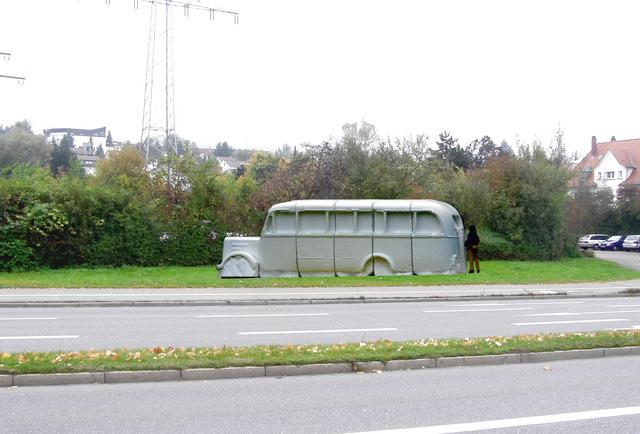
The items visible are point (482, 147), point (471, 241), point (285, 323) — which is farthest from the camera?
point (482, 147)

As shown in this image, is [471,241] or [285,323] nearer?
[285,323]

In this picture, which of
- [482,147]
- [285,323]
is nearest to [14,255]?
[285,323]

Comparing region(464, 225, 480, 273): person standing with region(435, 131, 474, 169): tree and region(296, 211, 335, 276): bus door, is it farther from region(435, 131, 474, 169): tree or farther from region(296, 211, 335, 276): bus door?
region(435, 131, 474, 169): tree

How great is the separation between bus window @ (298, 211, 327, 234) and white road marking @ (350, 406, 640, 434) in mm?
17260

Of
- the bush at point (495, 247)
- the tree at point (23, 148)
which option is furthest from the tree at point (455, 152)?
the tree at point (23, 148)

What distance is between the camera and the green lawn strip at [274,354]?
884cm

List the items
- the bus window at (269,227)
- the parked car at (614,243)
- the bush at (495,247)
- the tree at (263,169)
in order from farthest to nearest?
the parked car at (614,243), the tree at (263,169), the bush at (495,247), the bus window at (269,227)

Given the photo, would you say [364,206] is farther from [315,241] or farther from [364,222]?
[315,241]

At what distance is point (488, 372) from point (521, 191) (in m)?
31.1

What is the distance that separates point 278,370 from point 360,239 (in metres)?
15.4

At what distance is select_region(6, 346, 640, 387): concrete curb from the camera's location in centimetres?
848

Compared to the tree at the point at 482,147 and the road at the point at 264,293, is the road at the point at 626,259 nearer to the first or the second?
the road at the point at 264,293

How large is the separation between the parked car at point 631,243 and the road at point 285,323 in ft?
150

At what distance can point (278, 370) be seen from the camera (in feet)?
29.9
